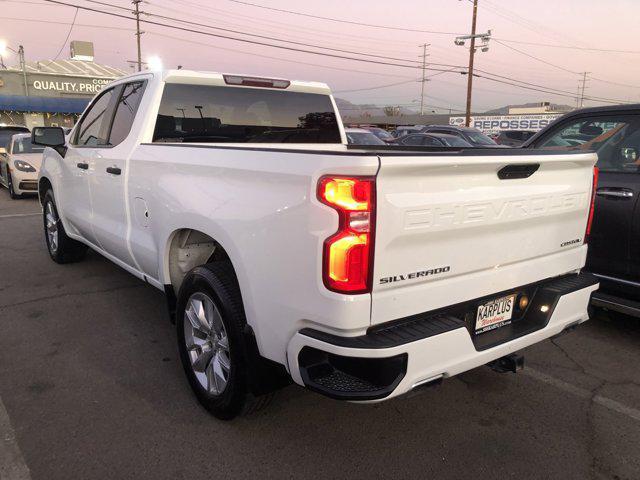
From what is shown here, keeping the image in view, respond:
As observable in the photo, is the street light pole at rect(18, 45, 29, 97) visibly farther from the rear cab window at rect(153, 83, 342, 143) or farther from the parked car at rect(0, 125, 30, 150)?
the rear cab window at rect(153, 83, 342, 143)

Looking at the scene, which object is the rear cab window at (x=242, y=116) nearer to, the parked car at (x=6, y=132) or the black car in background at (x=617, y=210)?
the black car in background at (x=617, y=210)

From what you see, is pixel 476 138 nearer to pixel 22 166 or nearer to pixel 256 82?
pixel 22 166

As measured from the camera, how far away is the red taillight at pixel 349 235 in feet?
6.66

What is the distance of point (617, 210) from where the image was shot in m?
3.96

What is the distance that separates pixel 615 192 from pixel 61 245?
5635 mm

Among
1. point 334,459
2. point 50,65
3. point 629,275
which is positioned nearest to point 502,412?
point 334,459

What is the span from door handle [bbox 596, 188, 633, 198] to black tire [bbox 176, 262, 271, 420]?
3014 mm

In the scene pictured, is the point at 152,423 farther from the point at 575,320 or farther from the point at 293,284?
the point at 575,320

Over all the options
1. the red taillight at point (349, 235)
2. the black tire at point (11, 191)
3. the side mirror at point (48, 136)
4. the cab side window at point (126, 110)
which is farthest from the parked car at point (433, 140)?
the red taillight at point (349, 235)

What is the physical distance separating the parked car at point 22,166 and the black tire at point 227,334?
10.4 metres

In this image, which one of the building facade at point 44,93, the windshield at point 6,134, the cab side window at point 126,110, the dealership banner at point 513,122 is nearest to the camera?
the cab side window at point 126,110

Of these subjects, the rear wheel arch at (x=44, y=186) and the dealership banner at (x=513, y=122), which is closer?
the rear wheel arch at (x=44, y=186)

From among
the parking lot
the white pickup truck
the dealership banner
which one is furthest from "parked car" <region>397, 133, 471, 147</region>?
the dealership banner

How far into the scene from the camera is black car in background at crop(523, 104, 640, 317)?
3.88 metres
